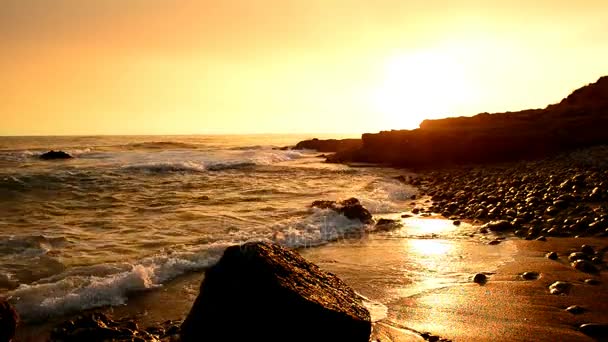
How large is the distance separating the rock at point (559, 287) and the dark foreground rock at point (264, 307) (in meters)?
2.88

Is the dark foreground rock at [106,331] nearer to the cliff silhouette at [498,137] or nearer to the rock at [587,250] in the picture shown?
the rock at [587,250]

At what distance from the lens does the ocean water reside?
6613 millimetres

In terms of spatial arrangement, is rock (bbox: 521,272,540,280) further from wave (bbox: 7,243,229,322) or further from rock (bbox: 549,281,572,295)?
wave (bbox: 7,243,229,322)

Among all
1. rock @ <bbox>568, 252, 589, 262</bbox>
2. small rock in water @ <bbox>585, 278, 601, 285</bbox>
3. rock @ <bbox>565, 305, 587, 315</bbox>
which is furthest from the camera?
rock @ <bbox>568, 252, 589, 262</bbox>

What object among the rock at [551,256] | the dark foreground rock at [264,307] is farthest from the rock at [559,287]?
the dark foreground rock at [264,307]

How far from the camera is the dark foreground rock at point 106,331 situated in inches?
181

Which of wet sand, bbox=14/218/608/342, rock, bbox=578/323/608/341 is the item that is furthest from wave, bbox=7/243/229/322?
rock, bbox=578/323/608/341

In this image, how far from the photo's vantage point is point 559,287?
18.9 feet

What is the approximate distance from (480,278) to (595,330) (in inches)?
80.0

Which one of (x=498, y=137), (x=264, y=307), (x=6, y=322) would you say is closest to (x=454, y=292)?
(x=264, y=307)

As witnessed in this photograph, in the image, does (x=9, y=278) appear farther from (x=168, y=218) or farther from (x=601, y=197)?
(x=601, y=197)

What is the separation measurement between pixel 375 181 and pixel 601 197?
12081mm

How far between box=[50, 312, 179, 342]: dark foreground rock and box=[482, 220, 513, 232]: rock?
24.9ft

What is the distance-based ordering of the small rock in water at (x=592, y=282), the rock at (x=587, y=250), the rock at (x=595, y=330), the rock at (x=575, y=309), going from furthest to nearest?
the rock at (x=587, y=250) → the small rock in water at (x=592, y=282) → the rock at (x=575, y=309) → the rock at (x=595, y=330)
